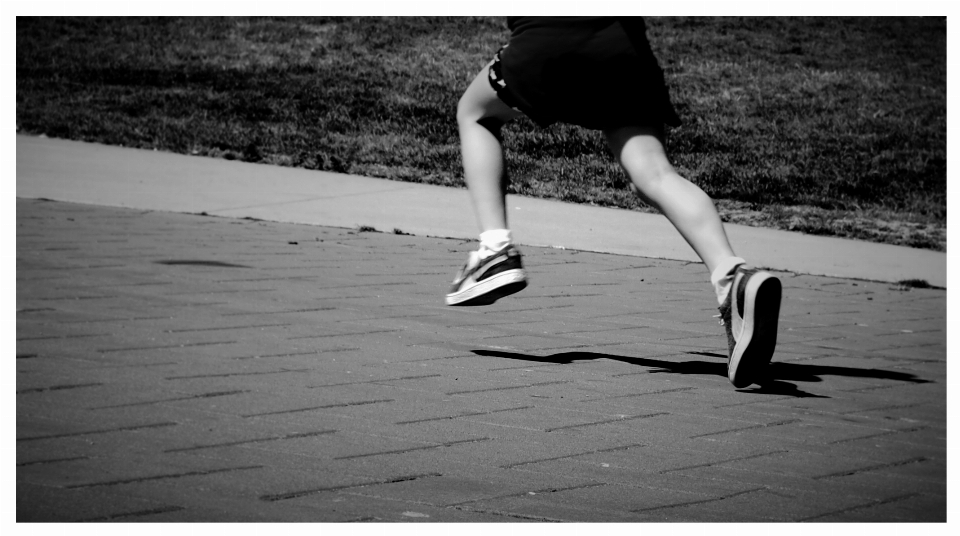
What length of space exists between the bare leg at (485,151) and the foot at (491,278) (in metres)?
0.13

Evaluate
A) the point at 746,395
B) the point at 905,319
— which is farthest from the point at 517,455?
the point at 905,319

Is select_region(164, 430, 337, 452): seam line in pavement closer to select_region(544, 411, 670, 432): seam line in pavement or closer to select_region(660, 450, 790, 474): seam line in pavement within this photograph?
select_region(544, 411, 670, 432): seam line in pavement

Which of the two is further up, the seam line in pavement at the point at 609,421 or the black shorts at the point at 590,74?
the black shorts at the point at 590,74

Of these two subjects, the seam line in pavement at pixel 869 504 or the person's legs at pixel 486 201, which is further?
the person's legs at pixel 486 201

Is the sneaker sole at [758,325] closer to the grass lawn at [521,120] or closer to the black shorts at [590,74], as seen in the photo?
the black shorts at [590,74]

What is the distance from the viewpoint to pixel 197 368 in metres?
3.84

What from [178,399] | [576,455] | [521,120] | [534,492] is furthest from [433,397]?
[521,120]

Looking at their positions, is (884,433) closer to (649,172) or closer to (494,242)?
(649,172)

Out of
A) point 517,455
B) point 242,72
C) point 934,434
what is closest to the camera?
point 517,455

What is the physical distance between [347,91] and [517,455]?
33.3ft

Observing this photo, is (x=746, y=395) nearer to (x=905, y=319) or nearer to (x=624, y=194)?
(x=905, y=319)

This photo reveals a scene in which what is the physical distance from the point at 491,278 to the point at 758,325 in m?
0.91

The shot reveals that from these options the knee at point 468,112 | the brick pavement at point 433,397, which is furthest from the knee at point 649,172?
the brick pavement at point 433,397

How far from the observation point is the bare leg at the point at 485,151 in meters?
3.89
